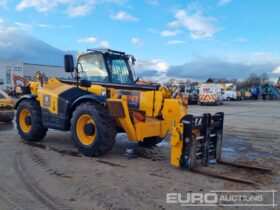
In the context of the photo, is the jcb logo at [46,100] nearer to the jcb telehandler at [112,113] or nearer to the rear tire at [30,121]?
the jcb telehandler at [112,113]

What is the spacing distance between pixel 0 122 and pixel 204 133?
10610 mm

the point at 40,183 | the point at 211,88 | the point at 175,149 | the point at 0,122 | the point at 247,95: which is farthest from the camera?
the point at 247,95

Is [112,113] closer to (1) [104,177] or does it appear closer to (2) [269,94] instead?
(1) [104,177]

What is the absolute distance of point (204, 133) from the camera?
22.4ft

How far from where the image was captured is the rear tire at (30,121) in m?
9.21

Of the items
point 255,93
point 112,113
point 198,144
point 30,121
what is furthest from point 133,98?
point 255,93

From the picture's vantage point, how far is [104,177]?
6.05m

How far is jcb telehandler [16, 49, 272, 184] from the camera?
265 inches

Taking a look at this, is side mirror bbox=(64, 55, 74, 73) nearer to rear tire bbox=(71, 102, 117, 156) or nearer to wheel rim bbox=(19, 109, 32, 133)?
rear tire bbox=(71, 102, 117, 156)

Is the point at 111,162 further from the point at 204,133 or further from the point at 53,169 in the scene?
the point at 204,133

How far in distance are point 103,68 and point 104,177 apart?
3347mm

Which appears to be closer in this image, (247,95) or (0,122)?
(0,122)

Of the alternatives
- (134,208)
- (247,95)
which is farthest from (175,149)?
(247,95)

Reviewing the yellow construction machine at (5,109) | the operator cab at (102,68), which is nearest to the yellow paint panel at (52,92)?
the operator cab at (102,68)
